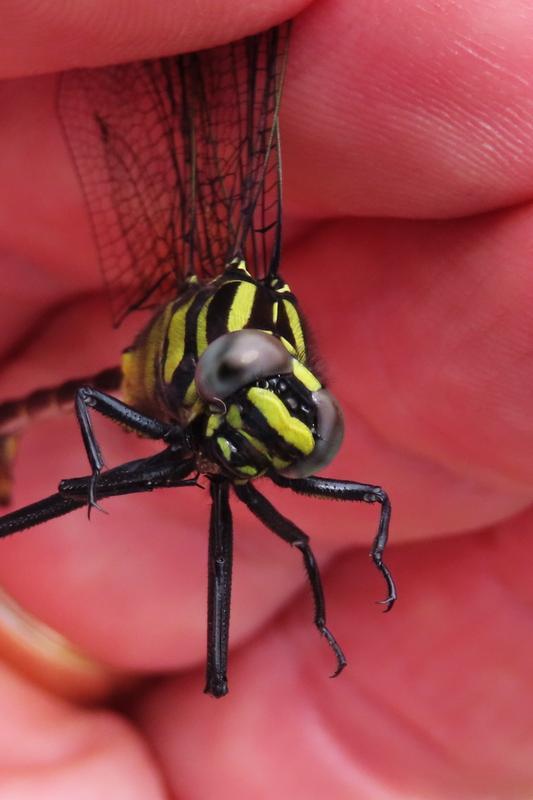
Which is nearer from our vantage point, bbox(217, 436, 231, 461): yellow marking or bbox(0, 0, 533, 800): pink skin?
bbox(217, 436, 231, 461): yellow marking

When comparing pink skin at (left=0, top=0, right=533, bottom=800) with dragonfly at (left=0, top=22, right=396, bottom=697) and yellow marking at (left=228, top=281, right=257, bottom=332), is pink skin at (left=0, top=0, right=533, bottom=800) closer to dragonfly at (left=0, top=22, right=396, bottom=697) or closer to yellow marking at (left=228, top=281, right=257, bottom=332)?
dragonfly at (left=0, top=22, right=396, bottom=697)

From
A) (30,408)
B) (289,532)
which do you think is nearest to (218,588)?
(289,532)

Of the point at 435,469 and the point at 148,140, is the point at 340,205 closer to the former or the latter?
the point at 148,140

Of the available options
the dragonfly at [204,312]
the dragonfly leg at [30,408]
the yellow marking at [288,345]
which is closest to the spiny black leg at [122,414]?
the dragonfly at [204,312]

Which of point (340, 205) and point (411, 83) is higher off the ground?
point (411, 83)

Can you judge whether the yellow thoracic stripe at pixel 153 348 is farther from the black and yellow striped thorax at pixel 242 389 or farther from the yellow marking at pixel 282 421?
the yellow marking at pixel 282 421

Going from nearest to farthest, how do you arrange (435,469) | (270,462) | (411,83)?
(270,462), (411,83), (435,469)

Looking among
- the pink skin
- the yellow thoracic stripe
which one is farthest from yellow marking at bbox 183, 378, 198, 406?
the pink skin

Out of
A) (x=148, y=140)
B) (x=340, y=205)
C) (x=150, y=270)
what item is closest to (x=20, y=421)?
(x=150, y=270)
